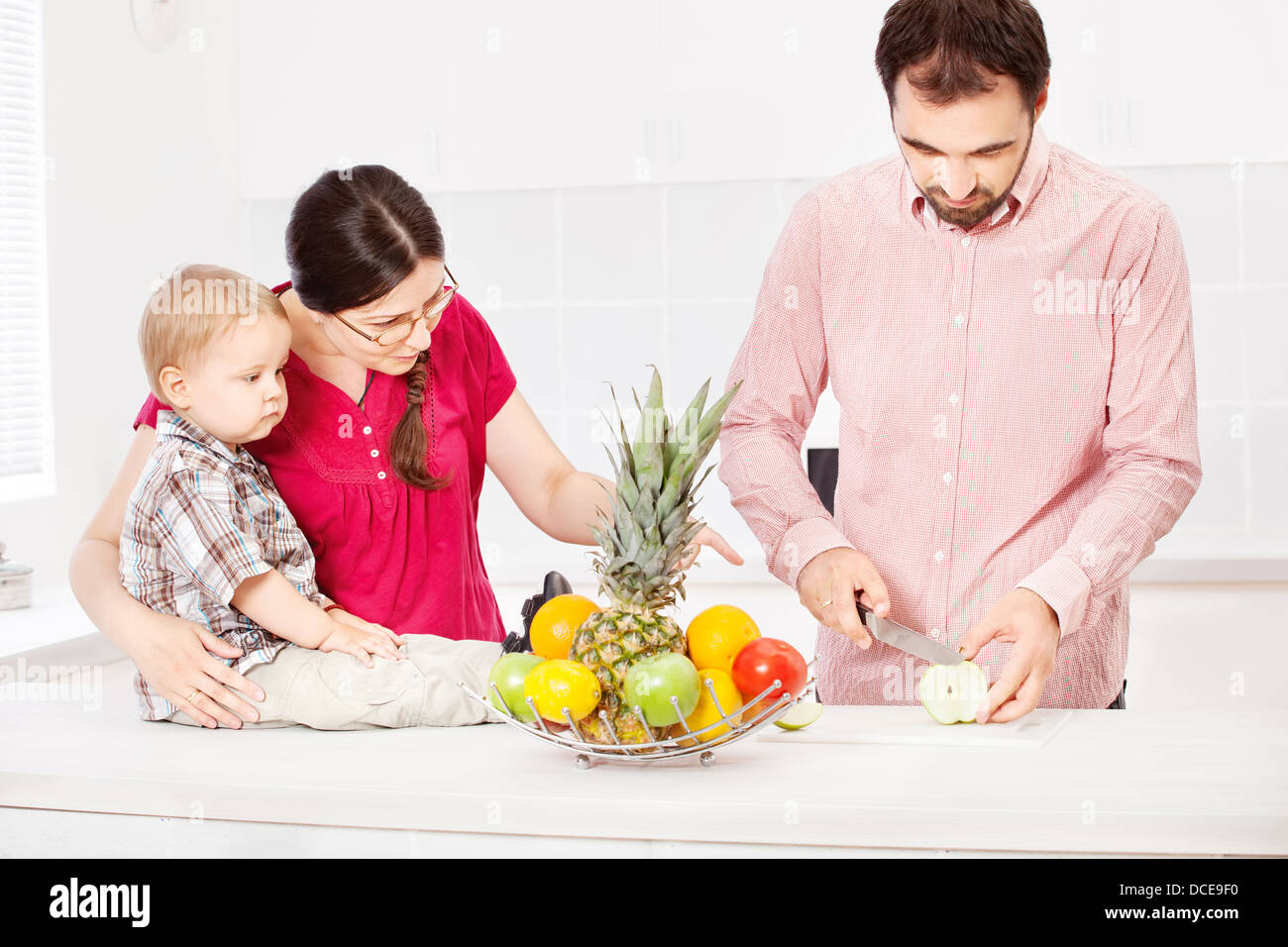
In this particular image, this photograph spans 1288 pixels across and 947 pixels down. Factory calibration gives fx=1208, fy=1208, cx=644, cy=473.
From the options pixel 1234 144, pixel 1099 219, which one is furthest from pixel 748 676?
pixel 1234 144

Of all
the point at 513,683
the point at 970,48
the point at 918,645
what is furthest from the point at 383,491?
the point at 970,48

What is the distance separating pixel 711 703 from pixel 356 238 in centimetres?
74

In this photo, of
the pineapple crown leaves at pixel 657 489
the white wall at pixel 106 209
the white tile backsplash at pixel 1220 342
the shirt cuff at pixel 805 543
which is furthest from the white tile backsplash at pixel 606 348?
the pineapple crown leaves at pixel 657 489

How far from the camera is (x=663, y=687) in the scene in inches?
44.7

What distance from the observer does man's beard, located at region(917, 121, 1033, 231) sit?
159 cm

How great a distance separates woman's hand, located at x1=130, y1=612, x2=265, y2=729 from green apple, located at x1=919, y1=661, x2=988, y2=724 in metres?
0.80

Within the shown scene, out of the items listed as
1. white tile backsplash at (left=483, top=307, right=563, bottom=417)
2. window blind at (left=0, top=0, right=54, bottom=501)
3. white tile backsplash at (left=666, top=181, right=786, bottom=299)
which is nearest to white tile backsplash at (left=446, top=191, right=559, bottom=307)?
white tile backsplash at (left=483, top=307, right=563, bottom=417)

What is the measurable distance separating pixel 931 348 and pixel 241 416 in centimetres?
96

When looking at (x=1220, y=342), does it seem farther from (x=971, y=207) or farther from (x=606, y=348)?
(x=971, y=207)

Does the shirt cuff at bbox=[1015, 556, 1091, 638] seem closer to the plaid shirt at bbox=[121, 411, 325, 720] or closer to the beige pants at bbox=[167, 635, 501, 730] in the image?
the beige pants at bbox=[167, 635, 501, 730]

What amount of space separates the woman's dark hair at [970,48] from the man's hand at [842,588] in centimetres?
59

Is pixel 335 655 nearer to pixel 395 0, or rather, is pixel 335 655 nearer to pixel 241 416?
pixel 241 416

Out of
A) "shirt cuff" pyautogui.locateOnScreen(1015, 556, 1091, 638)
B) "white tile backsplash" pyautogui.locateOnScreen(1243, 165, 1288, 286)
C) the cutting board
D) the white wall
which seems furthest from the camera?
"white tile backsplash" pyautogui.locateOnScreen(1243, 165, 1288, 286)

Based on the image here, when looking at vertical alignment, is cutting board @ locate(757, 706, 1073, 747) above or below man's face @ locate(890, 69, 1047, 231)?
below
